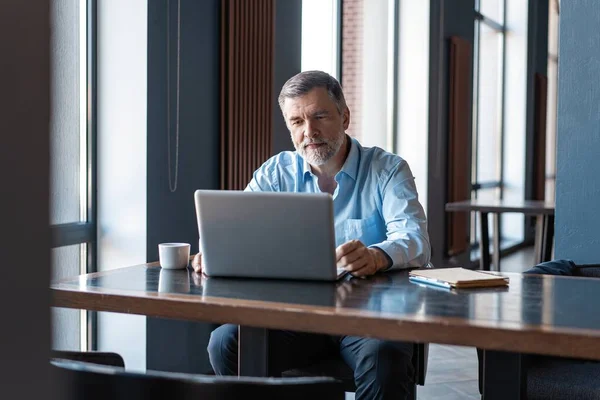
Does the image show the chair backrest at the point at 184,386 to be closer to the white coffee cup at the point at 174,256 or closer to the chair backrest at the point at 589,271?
the white coffee cup at the point at 174,256

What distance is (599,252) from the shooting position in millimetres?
3734

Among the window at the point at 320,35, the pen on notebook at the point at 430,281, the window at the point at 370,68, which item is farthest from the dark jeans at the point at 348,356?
the window at the point at 370,68

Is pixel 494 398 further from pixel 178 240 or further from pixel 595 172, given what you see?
pixel 178 240

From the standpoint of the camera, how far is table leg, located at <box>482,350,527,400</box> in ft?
6.38

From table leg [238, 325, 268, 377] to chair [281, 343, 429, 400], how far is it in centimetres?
44

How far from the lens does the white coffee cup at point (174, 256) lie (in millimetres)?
2596

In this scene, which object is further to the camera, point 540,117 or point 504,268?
point 540,117

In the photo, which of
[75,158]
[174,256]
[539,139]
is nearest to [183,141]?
[75,158]

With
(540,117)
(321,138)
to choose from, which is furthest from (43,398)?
(540,117)

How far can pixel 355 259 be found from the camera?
2.40 meters

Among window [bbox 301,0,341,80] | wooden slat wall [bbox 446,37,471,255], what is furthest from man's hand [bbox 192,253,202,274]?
wooden slat wall [bbox 446,37,471,255]

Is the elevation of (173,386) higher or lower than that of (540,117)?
lower

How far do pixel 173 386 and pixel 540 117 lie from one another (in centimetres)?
1165

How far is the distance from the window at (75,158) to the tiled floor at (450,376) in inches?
55.1
